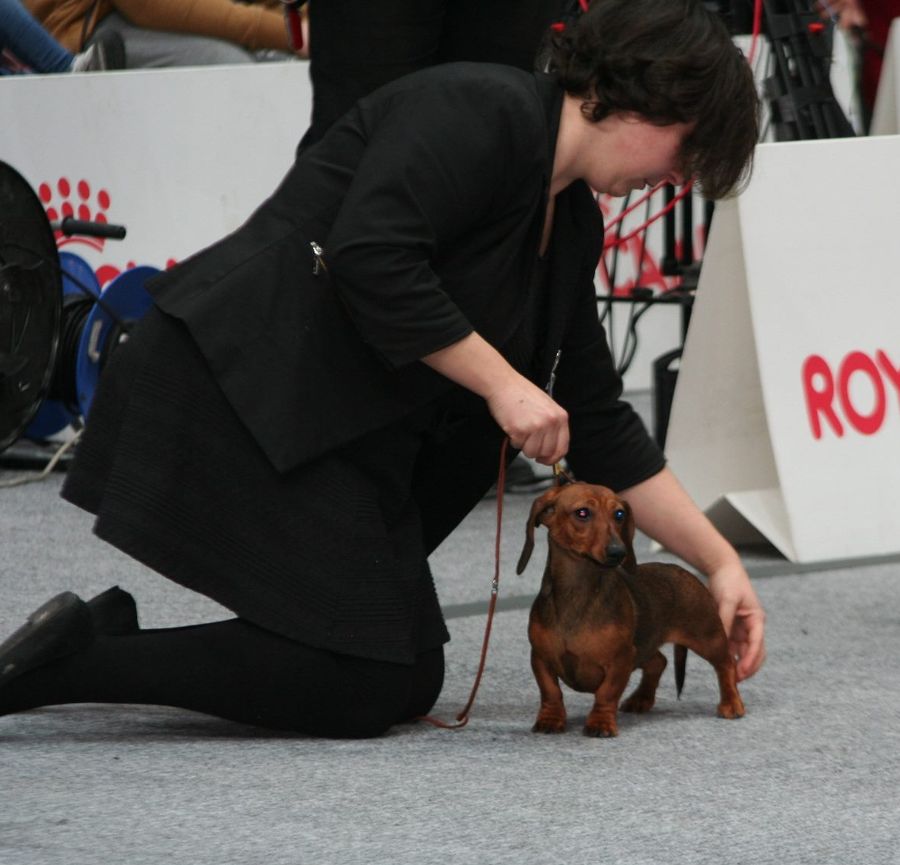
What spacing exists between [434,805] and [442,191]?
52 centimetres

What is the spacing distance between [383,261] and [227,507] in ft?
0.97

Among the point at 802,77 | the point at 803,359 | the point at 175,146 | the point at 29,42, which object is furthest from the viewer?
the point at 29,42

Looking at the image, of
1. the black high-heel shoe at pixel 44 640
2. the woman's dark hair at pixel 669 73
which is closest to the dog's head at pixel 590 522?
the woman's dark hair at pixel 669 73

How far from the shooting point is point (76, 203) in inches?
135

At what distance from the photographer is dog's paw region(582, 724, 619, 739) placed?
1.62 metres

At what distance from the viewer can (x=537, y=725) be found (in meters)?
1.64

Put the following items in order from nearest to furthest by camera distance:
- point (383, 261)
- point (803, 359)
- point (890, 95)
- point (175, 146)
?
point (383, 261) < point (803, 359) < point (890, 95) < point (175, 146)

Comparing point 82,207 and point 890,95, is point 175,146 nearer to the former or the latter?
point 82,207

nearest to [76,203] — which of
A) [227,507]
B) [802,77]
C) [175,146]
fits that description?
[175,146]

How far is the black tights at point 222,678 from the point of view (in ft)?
5.11

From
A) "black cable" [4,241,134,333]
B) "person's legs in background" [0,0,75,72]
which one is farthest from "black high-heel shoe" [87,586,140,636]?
"person's legs in background" [0,0,75,72]

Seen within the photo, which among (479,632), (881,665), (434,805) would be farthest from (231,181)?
(434,805)

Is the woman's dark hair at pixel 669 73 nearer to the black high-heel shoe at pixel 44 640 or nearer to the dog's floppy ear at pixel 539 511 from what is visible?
the dog's floppy ear at pixel 539 511

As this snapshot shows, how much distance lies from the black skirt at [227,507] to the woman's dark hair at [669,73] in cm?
39
